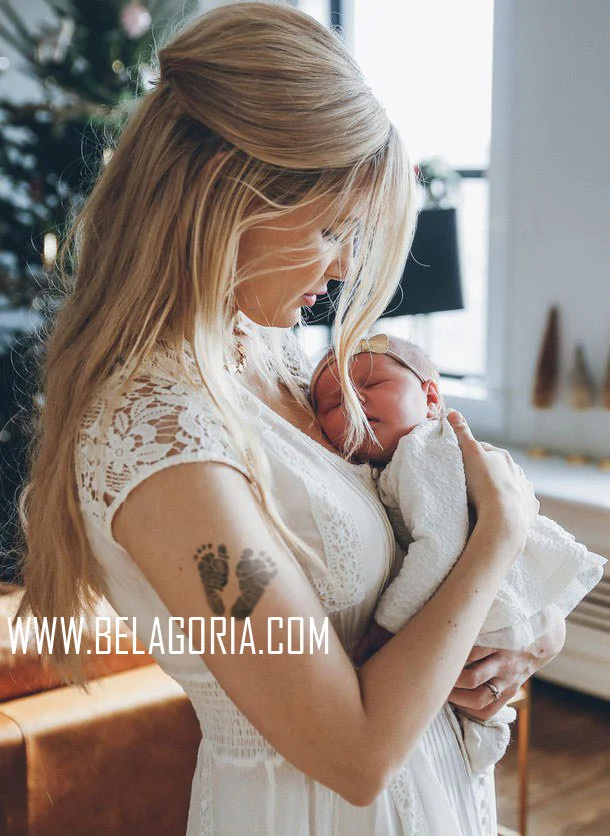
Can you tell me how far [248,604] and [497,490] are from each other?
0.40m

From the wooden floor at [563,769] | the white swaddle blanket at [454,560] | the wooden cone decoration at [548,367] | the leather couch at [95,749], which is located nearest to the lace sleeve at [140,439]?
the white swaddle blanket at [454,560]

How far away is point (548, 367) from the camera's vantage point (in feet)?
12.0

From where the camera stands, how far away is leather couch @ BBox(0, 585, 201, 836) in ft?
5.86

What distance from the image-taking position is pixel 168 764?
1.98m

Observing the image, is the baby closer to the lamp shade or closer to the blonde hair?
the blonde hair

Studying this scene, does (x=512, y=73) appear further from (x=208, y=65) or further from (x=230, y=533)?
(x=230, y=533)

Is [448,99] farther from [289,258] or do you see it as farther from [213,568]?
[213,568]

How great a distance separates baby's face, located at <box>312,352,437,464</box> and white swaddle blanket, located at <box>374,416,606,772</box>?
0.07 m

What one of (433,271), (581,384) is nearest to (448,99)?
(433,271)

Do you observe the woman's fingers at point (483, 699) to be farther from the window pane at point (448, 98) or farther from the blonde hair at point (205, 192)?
the window pane at point (448, 98)

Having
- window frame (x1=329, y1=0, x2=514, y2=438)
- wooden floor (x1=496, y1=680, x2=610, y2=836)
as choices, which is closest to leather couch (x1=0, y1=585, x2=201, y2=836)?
wooden floor (x1=496, y1=680, x2=610, y2=836)

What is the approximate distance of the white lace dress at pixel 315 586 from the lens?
966mm

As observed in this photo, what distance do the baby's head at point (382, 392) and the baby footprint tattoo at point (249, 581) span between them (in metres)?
0.45

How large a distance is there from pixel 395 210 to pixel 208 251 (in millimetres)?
257
